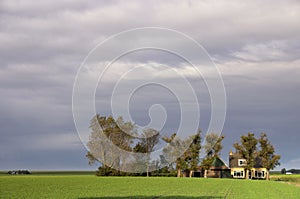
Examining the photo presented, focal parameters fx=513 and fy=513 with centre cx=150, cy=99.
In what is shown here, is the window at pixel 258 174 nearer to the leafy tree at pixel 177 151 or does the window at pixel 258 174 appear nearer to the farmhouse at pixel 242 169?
the farmhouse at pixel 242 169

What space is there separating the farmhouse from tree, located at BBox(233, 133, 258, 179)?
260 cm

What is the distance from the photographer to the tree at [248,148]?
122562 millimetres

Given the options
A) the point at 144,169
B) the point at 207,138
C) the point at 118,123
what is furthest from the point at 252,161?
the point at 118,123

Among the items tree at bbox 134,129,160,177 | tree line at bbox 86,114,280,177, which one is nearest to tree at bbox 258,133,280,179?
tree line at bbox 86,114,280,177

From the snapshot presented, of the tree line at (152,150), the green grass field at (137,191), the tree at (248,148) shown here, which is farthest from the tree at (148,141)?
the green grass field at (137,191)

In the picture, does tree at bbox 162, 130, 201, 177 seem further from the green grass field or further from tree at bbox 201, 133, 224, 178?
the green grass field

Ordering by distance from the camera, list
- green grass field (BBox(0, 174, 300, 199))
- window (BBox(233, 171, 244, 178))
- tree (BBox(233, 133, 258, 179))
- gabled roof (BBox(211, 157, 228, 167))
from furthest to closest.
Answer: window (BBox(233, 171, 244, 178)) < gabled roof (BBox(211, 157, 228, 167)) < tree (BBox(233, 133, 258, 179)) < green grass field (BBox(0, 174, 300, 199))

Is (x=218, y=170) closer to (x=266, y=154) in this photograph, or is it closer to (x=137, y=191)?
(x=266, y=154)

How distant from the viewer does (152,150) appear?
429ft

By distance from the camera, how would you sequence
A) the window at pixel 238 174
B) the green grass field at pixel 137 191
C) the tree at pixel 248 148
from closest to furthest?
the green grass field at pixel 137 191
the tree at pixel 248 148
the window at pixel 238 174

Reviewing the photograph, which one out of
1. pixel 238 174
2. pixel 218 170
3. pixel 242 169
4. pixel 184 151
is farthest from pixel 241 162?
pixel 184 151

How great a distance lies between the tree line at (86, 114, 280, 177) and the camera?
12312cm

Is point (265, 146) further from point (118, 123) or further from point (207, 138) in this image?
point (118, 123)

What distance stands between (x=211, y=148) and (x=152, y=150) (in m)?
15.5
